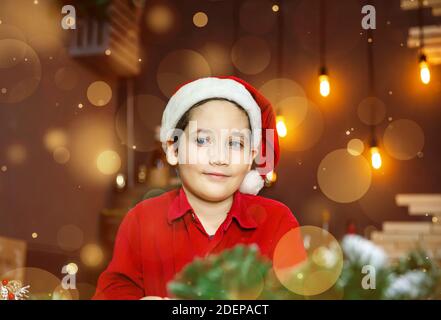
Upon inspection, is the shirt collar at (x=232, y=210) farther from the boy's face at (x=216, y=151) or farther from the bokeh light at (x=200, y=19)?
the bokeh light at (x=200, y=19)

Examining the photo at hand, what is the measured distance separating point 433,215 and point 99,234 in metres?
1.52

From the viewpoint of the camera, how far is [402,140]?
7.80ft

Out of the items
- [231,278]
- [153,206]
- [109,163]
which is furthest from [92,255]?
[231,278]

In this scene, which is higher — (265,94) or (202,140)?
(265,94)

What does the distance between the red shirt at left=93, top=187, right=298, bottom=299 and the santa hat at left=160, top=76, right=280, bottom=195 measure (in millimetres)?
79

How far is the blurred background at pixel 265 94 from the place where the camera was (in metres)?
2.09

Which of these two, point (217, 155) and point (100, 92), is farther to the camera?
point (100, 92)

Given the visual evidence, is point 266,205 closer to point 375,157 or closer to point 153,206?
point 153,206

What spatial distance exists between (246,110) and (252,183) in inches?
5.6

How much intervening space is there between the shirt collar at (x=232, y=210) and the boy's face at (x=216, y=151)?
2 centimetres

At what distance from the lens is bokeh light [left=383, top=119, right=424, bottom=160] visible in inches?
92.3

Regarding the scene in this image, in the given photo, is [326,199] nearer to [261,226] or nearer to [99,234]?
[99,234]

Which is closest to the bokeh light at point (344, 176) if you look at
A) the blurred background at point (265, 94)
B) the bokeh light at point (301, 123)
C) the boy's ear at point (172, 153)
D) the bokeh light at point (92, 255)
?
the blurred background at point (265, 94)
